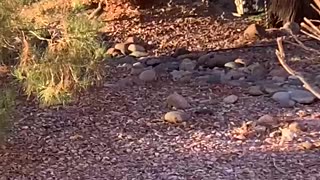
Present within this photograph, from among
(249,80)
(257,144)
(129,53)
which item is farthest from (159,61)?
(257,144)

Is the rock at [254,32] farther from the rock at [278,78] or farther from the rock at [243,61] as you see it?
the rock at [278,78]

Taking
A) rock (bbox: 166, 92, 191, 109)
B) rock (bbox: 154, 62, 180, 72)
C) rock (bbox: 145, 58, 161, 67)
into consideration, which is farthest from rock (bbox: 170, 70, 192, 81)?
→ rock (bbox: 166, 92, 191, 109)

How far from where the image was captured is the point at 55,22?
4312 mm

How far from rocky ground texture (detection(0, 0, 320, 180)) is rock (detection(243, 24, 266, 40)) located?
1.92 ft

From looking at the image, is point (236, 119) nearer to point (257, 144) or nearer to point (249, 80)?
point (257, 144)

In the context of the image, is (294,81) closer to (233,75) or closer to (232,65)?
(233,75)

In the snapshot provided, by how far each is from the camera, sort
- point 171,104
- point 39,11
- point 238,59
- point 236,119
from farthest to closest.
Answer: point 238,59 → point 171,104 → point 236,119 → point 39,11

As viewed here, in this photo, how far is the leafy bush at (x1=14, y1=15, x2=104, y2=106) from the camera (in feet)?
13.4

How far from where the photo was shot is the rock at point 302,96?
5.66 metres

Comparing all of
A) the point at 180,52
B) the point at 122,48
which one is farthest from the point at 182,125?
the point at 122,48

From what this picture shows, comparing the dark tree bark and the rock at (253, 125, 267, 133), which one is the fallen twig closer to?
the rock at (253, 125, 267, 133)

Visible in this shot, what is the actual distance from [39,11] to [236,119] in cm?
168

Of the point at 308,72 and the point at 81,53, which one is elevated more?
the point at 81,53

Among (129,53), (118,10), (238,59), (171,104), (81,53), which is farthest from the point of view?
(118,10)
